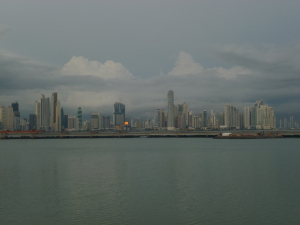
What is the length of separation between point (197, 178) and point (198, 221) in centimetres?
2020

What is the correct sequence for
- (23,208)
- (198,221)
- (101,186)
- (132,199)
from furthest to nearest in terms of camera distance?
1. (101,186)
2. (132,199)
3. (23,208)
4. (198,221)

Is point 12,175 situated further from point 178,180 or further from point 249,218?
point 249,218

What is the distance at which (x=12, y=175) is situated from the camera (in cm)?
5128

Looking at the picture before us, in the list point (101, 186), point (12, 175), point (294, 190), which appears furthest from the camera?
point (12, 175)

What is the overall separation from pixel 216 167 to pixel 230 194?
23563 mm

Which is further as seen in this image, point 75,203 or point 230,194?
point 230,194

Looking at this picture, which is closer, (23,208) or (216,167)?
(23,208)

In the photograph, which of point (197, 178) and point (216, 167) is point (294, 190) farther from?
point (216, 167)

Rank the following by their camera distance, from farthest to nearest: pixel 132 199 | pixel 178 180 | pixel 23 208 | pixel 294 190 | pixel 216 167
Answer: pixel 216 167 < pixel 178 180 < pixel 294 190 < pixel 132 199 < pixel 23 208

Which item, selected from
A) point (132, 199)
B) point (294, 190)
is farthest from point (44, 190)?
point (294, 190)

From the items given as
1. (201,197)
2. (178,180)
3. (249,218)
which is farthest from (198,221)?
(178,180)

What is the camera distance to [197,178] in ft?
152

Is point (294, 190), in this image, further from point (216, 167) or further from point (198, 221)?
point (216, 167)

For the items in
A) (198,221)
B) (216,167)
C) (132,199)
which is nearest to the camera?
(198,221)
